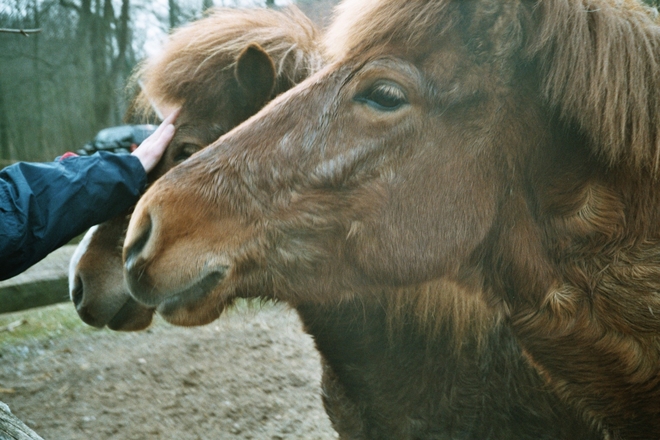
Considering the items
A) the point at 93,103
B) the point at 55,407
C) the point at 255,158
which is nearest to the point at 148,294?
the point at 255,158

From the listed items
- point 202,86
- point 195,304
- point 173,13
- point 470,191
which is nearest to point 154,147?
point 202,86

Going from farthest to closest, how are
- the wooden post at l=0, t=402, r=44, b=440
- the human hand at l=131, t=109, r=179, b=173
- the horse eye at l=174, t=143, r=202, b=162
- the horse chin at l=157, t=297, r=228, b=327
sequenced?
1. the horse eye at l=174, t=143, r=202, b=162
2. the human hand at l=131, t=109, r=179, b=173
3. the horse chin at l=157, t=297, r=228, b=327
4. the wooden post at l=0, t=402, r=44, b=440

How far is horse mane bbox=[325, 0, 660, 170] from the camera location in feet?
4.79

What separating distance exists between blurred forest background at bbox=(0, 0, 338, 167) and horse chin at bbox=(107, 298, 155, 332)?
5.67 ft

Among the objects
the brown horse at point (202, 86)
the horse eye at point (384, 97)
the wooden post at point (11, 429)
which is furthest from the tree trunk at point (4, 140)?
the horse eye at point (384, 97)

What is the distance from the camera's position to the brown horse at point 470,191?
148cm

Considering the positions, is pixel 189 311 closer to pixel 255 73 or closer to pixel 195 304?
pixel 195 304

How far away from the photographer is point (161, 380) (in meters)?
3.46

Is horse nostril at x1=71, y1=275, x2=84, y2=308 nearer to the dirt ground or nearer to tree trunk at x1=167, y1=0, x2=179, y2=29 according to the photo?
the dirt ground

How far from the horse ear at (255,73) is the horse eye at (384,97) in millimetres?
1000

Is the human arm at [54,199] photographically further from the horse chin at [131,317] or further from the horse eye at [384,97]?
the horse eye at [384,97]

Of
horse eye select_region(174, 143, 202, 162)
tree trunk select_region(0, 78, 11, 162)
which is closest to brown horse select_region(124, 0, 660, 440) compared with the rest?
horse eye select_region(174, 143, 202, 162)

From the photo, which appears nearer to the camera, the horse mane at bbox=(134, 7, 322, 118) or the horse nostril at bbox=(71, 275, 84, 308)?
the horse nostril at bbox=(71, 275, 84, 308)

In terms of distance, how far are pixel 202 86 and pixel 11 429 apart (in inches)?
69.9
